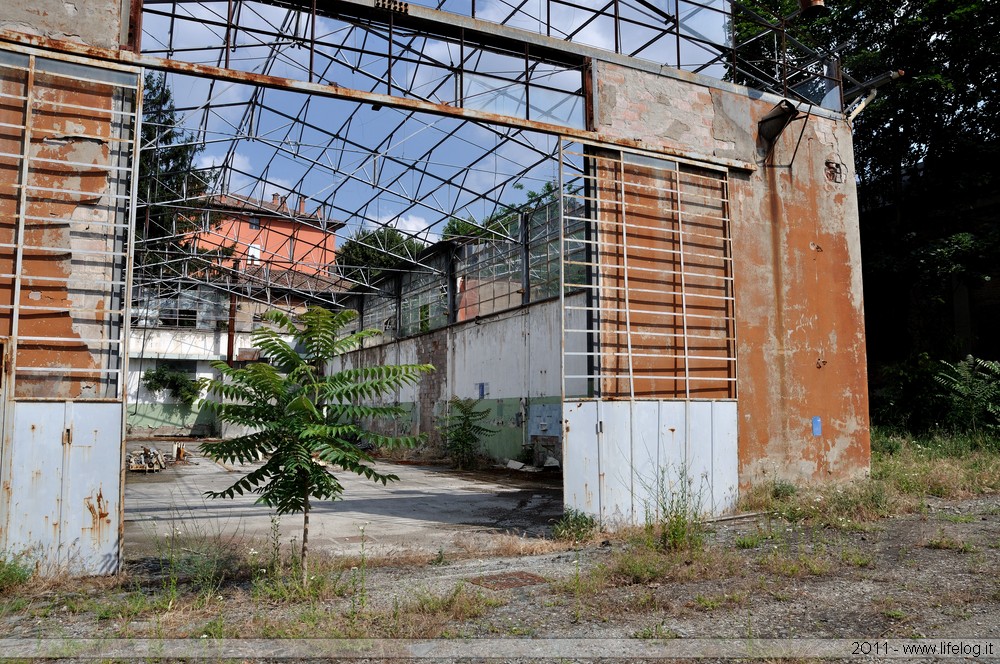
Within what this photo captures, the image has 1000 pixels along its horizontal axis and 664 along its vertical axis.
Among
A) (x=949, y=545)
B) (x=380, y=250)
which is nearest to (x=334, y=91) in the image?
(x=949, y=545)

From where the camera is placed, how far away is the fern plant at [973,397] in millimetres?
14188

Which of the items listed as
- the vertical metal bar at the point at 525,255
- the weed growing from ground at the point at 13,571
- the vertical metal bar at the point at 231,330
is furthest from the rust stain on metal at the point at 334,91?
the vertical metal bar at the point at 231,330

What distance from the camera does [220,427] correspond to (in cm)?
3247

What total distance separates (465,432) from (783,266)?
11.2 m

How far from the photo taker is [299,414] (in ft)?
19.3

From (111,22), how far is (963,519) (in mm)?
10965

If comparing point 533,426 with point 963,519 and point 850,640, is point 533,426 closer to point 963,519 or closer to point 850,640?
point 963,519

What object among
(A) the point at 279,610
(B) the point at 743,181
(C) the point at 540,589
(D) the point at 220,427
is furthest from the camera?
(D) the point at 220,427

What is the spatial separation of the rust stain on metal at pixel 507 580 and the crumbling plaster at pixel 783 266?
13.5 feet

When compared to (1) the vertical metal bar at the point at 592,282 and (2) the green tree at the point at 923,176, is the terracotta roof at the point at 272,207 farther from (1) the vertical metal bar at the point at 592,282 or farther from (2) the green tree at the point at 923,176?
(1) the vertical metal bar at the point at 592,282

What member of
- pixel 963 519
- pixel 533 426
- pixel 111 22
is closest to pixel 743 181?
pixel 963 519

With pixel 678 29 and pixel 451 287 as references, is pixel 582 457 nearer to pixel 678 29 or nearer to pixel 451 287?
A: pixel 678 29

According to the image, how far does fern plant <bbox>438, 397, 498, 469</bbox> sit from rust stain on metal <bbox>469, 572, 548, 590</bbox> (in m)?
12.4

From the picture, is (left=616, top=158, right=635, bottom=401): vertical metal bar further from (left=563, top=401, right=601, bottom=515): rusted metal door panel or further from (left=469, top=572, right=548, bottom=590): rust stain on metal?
(left=469, top=572, right=548, bottom=590): rust stain on metal
